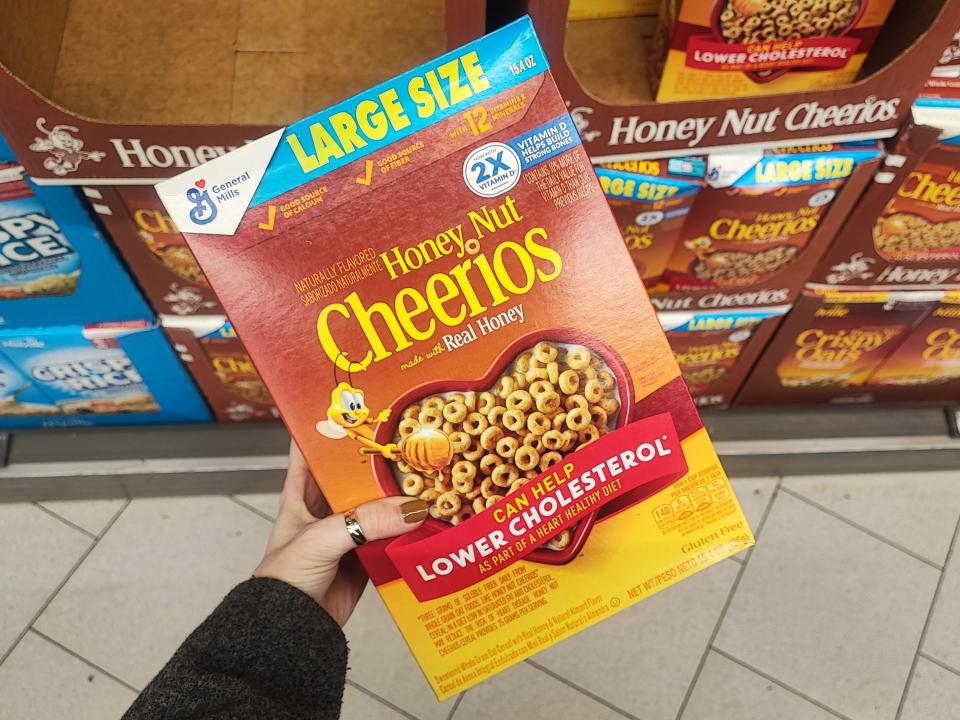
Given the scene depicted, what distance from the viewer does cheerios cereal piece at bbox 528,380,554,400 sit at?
741mm

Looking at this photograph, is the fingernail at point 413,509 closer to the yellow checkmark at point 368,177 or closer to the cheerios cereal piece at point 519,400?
the cheerios cereal piece at point 519,400

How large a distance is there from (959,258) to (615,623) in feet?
3.17

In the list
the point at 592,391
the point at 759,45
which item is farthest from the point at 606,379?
the point at 759,45

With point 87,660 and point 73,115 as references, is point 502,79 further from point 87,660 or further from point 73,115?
point 87,660

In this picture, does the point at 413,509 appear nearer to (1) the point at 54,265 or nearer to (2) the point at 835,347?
(1) the point at 54,265

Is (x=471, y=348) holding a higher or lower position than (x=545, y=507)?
Result: higher

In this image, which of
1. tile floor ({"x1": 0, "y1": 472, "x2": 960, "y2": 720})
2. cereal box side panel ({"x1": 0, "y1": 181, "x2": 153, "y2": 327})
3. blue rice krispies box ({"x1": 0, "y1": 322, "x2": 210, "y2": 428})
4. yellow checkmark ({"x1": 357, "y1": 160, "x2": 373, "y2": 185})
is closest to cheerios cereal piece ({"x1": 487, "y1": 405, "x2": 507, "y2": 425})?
yellow checkmark ({"x1": 357, "y1": 160, "x2": 373, "y2": 185})

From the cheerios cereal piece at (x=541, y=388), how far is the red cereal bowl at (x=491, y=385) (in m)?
0.03

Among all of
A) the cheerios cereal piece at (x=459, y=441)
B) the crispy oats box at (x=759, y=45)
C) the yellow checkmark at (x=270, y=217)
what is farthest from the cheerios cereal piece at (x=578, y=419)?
the crispy oats box at (x=759, y=45)

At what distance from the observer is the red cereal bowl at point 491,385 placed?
2.45 ft

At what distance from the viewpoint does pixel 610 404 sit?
775 mm

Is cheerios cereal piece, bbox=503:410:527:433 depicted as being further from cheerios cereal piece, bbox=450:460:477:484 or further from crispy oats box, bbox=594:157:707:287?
crispy oats box, bbox=594:157:707:287

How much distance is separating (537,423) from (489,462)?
0.20 ft

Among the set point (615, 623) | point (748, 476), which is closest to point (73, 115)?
point (615, 623)
